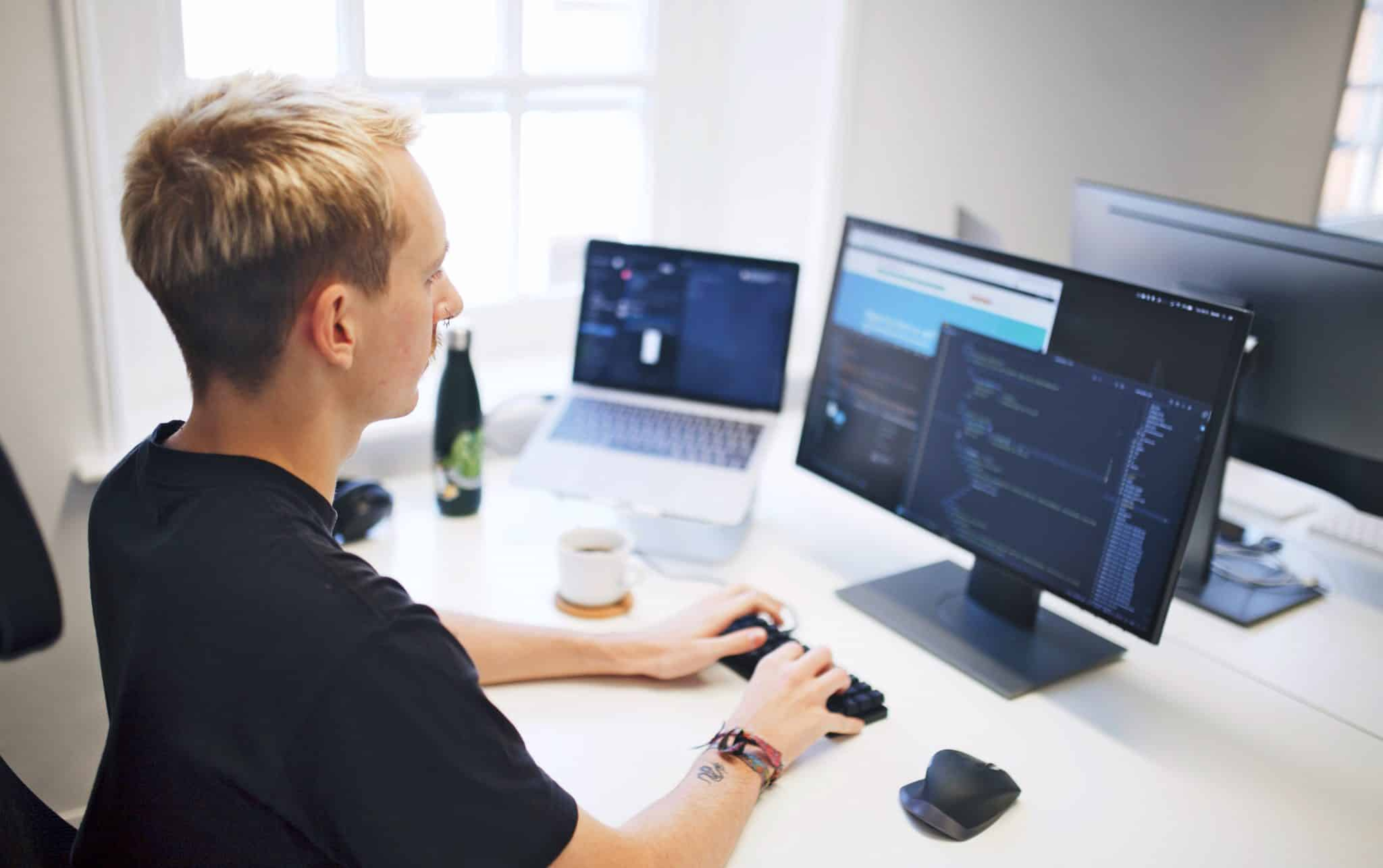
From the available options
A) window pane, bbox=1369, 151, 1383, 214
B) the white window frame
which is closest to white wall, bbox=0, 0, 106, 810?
the white window frame

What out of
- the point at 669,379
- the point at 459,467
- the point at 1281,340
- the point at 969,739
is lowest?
the point at 969,739

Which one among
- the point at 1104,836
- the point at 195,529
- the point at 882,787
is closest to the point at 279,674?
the point at 195,529

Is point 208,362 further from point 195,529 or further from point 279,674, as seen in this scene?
point 279,674

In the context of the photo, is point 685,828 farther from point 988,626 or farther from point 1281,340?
point 1281,340

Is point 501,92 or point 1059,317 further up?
point 501,92

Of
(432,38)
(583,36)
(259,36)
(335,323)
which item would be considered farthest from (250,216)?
(583,36)

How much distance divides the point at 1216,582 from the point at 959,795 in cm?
76

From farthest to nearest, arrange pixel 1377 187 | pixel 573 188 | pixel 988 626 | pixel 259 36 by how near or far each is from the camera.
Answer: pixel 1377 187, pixel 573 188, pixel 259 36, pixel 988 626

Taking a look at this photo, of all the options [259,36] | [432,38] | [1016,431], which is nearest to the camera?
[1016,431]

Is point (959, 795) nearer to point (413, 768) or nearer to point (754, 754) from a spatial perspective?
point (754, 754)

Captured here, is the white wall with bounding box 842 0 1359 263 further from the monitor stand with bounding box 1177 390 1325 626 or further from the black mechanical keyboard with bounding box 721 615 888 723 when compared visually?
the black mechanical keyboard with bounding box 721 615 888 723

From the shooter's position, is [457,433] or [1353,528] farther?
[1353,528]

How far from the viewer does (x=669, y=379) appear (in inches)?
73.0

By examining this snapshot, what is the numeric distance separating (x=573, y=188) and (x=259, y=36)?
27.0 inches
